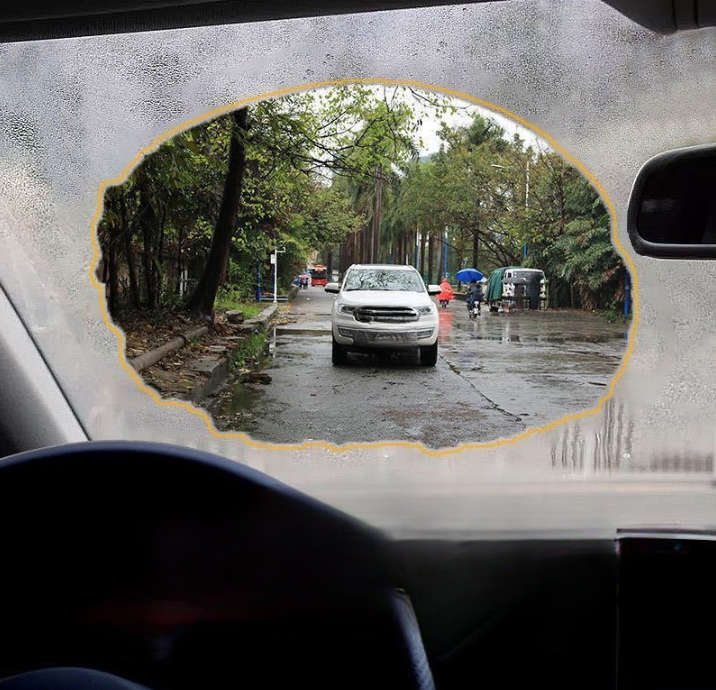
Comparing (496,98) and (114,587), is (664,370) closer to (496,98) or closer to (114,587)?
(496,98)

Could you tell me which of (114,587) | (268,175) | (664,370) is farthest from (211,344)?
(664,370)

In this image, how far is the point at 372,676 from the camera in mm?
1061

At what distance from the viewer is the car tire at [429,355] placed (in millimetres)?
3728

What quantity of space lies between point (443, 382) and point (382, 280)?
77cm

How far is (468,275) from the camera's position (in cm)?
383

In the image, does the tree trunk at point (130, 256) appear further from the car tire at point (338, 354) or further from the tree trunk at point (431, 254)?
the tree trunk at point (431, 254)

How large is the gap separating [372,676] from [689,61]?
6.61 feet

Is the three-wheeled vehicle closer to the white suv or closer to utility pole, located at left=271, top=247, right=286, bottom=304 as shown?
the white suv

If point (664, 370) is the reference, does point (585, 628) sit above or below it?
below

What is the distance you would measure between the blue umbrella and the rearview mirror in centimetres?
270

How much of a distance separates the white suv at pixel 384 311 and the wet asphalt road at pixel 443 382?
0.07 meters

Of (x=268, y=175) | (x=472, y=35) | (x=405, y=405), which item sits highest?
(x=472, y=35)

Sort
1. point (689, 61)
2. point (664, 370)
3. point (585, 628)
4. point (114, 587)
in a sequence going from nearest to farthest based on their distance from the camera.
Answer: point (114, 587), point (585, 628), point (689, 61), point (664, 370)

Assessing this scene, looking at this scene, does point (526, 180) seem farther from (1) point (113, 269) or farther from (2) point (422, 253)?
(1) point (113, 269)
